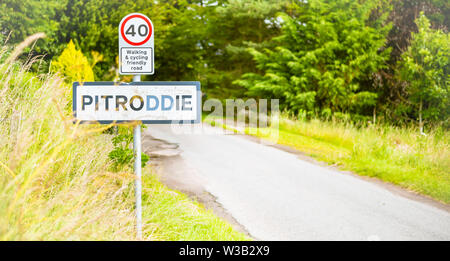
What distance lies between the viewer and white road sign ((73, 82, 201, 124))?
9.65 ft

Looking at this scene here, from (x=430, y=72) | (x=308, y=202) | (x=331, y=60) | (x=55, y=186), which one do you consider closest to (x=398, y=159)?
(x=308, y=202)

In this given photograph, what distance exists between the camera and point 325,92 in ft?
57.0

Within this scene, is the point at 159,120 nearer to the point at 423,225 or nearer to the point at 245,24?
the point at 423,225

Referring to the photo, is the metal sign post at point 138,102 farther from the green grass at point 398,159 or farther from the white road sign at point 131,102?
the green grass at point 398,159

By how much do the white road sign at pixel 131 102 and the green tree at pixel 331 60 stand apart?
14680mm

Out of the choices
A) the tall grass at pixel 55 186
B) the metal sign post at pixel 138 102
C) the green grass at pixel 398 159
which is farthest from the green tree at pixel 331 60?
the metal sign post at pixel 138 102

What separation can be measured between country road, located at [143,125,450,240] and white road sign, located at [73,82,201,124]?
2.00 m

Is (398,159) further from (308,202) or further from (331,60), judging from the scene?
(331,60)

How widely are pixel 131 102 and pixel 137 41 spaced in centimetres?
61

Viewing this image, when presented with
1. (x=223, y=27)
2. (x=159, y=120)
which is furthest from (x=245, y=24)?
(x=159, y=120)

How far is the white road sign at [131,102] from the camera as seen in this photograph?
2.94 meters

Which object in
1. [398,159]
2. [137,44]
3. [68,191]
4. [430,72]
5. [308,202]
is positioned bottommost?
[308,202]

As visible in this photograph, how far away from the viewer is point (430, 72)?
13.0 metres
